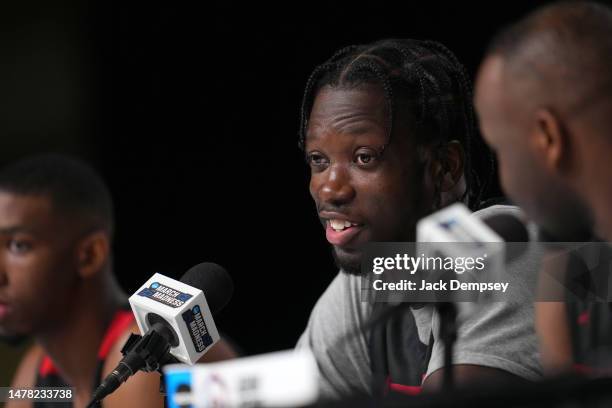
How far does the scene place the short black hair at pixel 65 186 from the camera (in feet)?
7.23

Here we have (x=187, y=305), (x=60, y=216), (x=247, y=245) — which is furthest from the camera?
(x=247, y=245)

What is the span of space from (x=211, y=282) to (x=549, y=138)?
62 centimetres

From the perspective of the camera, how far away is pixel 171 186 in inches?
111

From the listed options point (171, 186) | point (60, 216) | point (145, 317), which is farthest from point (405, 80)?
point (171, 186)

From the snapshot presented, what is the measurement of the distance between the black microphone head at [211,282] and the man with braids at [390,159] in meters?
0.35

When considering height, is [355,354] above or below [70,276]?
below

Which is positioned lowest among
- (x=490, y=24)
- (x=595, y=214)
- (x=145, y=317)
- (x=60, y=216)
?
(x=145, y=317)

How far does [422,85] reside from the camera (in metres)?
1.86

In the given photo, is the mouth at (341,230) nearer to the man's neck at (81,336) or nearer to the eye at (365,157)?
the eye at (365,157)

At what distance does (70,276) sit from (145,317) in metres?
0.73

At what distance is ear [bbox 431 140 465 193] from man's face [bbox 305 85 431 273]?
0.04 m

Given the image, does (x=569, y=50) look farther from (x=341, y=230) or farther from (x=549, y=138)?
(x=341, y=230)

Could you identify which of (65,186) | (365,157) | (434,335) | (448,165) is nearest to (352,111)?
(365,157)

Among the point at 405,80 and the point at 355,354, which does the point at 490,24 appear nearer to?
the point at 405,80
